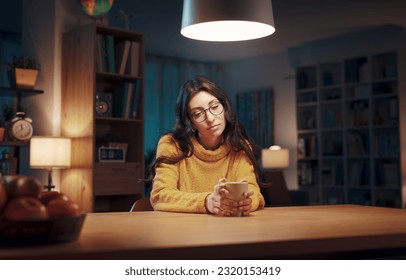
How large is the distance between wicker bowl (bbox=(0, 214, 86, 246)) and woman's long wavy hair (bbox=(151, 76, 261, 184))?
1.06 m

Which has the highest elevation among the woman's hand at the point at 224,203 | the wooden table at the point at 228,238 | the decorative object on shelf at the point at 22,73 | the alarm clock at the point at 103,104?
the decorative object on shelf at the point at 22,73

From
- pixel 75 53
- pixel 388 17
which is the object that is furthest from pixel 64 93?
pixel 388 17

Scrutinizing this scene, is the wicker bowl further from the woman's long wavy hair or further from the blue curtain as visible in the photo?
the blue curtain

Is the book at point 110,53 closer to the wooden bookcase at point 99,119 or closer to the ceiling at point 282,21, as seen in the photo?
the wooden bookcase at point 99,119

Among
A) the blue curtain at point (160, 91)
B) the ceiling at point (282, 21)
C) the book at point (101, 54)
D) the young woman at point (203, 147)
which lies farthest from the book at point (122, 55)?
the blue curtain at point (160, 91)

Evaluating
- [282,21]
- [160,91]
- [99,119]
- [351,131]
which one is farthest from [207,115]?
[160,91]

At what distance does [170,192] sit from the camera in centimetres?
192

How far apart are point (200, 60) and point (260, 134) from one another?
5.34 feet

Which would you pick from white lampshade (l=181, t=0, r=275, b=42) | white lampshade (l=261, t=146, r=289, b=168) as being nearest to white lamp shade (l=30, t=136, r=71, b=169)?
white lampshade (l=181, t=0, r=275, b=42)

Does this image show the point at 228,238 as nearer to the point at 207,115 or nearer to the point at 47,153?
the point at 207,115

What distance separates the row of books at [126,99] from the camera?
442cm

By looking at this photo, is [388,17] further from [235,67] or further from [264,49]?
[235,67]

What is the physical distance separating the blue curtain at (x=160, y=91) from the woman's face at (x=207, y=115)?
5756 millimetres

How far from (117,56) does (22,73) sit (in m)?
0.78
